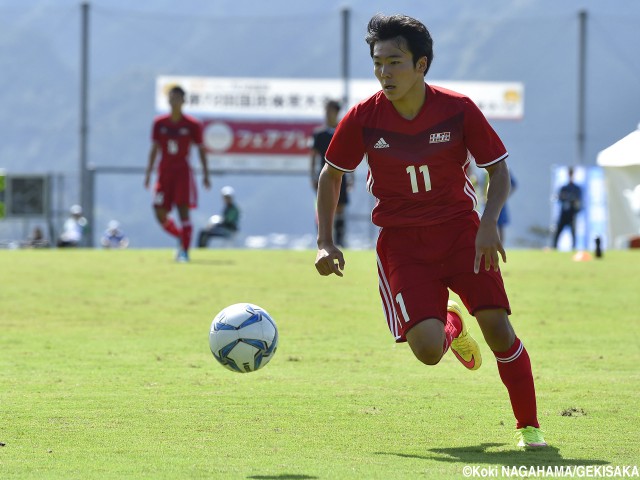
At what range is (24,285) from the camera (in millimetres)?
15594

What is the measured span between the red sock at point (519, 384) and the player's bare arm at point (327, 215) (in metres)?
0.95

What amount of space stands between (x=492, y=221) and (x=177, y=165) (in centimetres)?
1280

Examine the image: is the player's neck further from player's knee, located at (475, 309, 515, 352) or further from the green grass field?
the green grass field

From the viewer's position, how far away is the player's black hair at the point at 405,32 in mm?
6840

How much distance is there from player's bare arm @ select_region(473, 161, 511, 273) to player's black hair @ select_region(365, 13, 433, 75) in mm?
684

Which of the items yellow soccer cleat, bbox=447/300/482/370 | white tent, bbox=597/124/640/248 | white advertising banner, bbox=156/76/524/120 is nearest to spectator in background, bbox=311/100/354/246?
white tent, bbox=597/124/640/248

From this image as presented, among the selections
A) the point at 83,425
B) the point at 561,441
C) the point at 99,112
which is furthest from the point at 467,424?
the point at 99,112

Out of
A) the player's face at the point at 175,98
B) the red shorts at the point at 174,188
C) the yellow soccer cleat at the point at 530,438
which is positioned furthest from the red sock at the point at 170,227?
the yellow soccer cleat at the point at 530,438

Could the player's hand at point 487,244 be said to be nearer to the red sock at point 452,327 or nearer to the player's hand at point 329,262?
the player's hand at point 329,262

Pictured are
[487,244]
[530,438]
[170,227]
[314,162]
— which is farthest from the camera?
[314,162]

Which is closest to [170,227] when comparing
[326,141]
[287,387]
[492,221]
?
[326,141]

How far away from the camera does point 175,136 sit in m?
19.0

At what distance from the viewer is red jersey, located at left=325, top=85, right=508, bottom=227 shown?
22.7ft

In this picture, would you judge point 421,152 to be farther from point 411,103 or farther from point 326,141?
point 326,141
